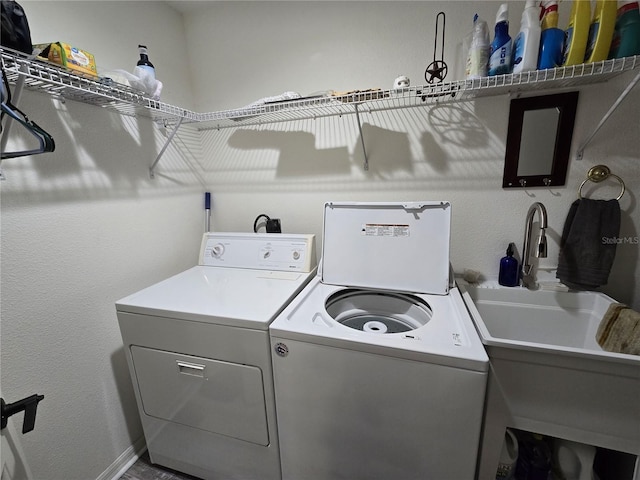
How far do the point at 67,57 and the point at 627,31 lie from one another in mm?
2106

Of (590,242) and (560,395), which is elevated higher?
(590,242)

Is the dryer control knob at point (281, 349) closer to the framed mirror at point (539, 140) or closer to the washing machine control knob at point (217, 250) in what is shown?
the washing machine control knob at point (217, 250)

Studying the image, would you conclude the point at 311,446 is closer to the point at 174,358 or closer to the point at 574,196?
the point at 174,358

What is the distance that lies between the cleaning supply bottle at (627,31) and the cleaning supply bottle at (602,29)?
0.04m

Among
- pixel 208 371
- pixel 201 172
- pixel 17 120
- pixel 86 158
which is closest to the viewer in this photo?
pixel 17 120

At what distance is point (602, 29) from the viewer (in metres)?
1.03

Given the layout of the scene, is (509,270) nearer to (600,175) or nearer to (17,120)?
(600,175)

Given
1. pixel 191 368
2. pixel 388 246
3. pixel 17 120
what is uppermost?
pixel 17 120

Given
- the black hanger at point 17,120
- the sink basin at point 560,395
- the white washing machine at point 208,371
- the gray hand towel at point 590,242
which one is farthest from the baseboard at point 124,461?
the gray hand towel at point 590,242

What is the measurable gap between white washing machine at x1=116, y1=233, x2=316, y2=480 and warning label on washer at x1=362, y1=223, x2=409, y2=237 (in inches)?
18.7

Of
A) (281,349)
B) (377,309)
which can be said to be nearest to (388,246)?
(377,309)

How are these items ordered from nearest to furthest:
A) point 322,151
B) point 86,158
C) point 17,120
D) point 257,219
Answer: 1. point 17,120
2. point 86,158
3. point 322,151
4. point 257,219

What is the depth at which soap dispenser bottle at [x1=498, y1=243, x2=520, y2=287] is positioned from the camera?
151 centimetres

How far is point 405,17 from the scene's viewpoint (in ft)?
4.94
